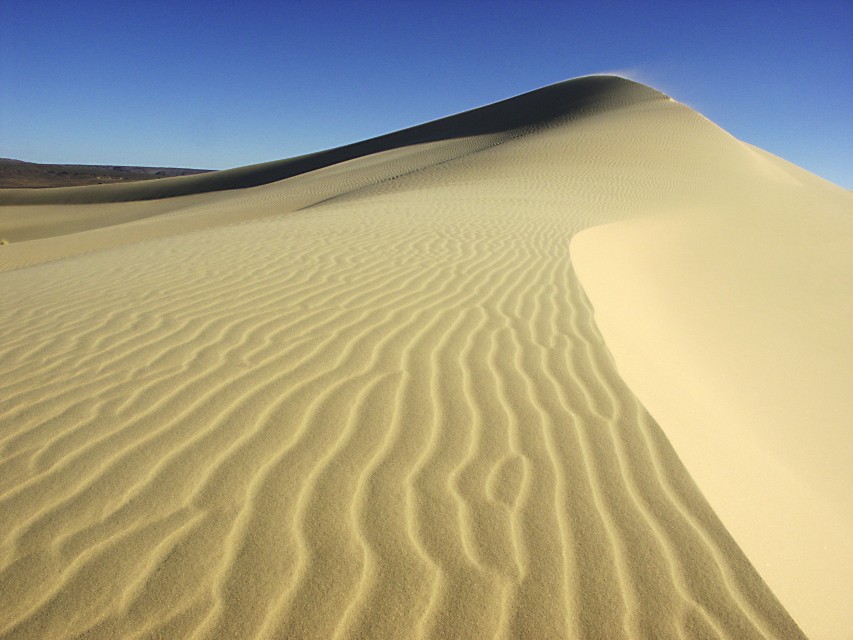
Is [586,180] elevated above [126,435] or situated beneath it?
situated beneath

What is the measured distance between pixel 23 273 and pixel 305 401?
244 inches

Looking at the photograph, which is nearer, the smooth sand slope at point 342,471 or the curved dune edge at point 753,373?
the smooth sand slope at point 342,471

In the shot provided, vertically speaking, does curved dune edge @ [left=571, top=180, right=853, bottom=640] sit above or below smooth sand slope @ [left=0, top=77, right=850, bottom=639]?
below

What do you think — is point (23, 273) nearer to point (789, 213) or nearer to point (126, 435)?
point (126, 435)

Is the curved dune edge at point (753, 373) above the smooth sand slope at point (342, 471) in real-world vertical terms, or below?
below

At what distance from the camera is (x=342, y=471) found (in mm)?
2371

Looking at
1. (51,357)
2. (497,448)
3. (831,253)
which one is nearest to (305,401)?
(497,448)

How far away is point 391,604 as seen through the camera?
1752 mm

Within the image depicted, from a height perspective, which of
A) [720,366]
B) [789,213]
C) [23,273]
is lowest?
[789,213]

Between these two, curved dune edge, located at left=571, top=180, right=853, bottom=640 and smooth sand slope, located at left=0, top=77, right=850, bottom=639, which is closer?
smooth sand slope, located at left=0, top=77, right=850, bottom=639

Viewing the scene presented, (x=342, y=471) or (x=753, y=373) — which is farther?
(x=753, y=373)

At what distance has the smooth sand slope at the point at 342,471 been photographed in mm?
1756

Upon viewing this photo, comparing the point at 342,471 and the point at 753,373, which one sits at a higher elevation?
the point at 342,471

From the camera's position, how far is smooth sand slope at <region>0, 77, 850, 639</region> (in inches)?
69.1
